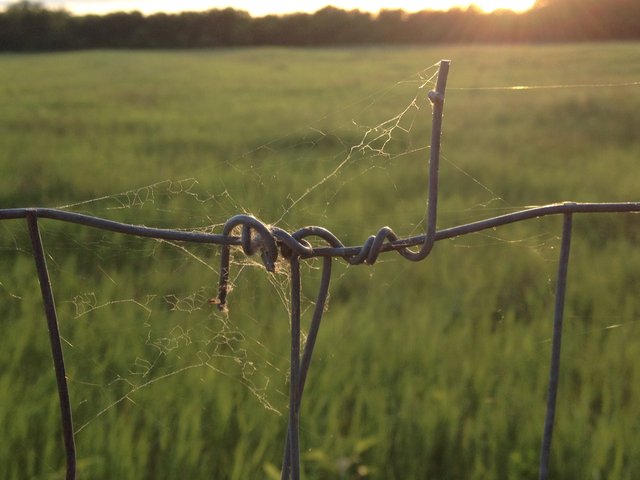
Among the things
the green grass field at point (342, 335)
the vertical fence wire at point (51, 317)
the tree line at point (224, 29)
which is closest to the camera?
the vertical fence wire at point (51, 317)

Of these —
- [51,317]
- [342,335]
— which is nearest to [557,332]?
[51,317]

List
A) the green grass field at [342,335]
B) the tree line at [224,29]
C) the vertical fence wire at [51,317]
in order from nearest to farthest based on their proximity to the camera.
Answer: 1. the vertical fence wire at [51,317]
2. the green grass field at [342,335]
3. the tree line at [224,29]

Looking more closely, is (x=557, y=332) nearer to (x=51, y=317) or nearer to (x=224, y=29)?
(x=51, y=317)

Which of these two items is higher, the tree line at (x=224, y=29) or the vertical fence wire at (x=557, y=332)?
the tree line at (x=224, y=29)

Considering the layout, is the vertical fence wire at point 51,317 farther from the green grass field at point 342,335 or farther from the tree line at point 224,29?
the tree line at point 224,29

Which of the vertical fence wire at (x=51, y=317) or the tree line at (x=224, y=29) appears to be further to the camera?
the tree line at (x=224, y=29)

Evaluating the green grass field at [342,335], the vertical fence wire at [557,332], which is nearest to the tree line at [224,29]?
the green grass field at [342,335]

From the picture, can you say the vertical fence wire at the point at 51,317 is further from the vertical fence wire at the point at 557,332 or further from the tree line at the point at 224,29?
the tree line at the point at 224,29

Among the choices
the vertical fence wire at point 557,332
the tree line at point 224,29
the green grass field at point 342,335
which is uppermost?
the tree line at point 224,29

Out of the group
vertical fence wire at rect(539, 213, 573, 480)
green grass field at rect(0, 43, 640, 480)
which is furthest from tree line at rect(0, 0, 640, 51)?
vertical fence wire at rect(539, 213, 573, 480)

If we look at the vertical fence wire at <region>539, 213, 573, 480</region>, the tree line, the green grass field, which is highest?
the tree line

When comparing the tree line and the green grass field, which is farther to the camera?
the tree line

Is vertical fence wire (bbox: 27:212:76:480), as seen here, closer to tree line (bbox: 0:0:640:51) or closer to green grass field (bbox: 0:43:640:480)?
green grass field (bbox: 0:43:640:480)

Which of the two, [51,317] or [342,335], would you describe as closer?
[51,317]
